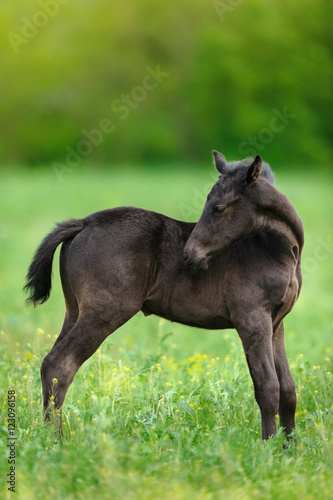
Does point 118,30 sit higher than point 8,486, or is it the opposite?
point 118,30

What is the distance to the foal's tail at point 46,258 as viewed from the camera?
5652mm

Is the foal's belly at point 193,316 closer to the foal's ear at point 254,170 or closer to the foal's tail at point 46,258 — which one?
the foal's tail at point 46,258

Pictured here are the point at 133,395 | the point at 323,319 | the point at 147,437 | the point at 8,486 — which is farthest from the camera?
the point at 323,319

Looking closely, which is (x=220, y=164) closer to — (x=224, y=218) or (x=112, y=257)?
(x=224, y=218)

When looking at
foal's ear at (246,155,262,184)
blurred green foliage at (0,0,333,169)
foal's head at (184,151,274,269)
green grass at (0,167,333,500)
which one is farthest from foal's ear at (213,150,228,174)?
blurred green foliage at (0,0,333,169)

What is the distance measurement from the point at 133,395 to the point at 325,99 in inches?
1724

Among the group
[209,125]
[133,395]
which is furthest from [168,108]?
[133,395]

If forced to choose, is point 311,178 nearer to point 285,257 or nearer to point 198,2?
point 198,2

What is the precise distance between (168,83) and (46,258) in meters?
46.8

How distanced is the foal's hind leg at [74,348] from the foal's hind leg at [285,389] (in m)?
1.30

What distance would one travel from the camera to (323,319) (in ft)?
39.1

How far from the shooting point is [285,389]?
18.6ft

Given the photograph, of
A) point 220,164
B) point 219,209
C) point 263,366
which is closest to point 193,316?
point 263,366

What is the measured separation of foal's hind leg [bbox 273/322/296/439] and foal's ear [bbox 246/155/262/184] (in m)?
1.17
